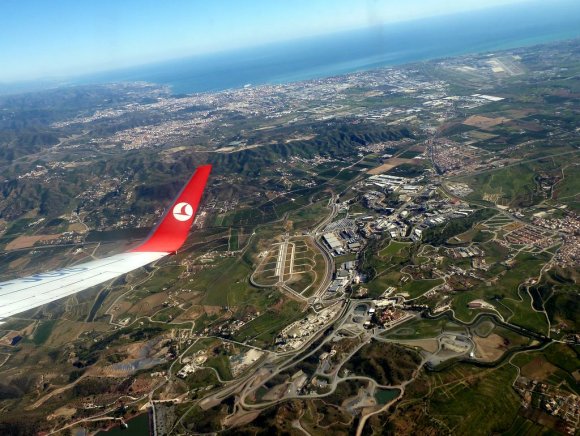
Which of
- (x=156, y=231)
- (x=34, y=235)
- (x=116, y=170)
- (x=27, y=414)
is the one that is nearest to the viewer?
(x=156, y=231)

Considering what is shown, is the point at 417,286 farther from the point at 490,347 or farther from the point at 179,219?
the point at 179,219

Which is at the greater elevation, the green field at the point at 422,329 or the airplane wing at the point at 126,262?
the airplane wing at the point at 126,262

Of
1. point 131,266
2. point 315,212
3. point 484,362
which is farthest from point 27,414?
point 315,212

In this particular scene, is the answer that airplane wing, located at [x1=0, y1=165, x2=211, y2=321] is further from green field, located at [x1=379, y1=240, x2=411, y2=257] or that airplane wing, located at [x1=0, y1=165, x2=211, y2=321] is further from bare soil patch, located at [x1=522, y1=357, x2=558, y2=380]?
green field, located at [x1=379, y1=240, x2=411, y2=257]

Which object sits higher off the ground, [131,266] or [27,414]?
[131,266]

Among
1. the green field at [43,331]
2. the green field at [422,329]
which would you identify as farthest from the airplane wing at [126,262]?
the green field at [43,331]

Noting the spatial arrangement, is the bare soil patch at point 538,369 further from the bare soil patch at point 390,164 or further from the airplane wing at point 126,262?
the bare soil patch at point 390,164

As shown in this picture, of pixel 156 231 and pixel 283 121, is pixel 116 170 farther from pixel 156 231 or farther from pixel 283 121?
pixel 156 231

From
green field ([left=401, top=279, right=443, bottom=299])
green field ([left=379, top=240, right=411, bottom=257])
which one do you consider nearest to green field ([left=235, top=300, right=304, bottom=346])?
green field ([left=401, top=279, right=443, bottom=299])
